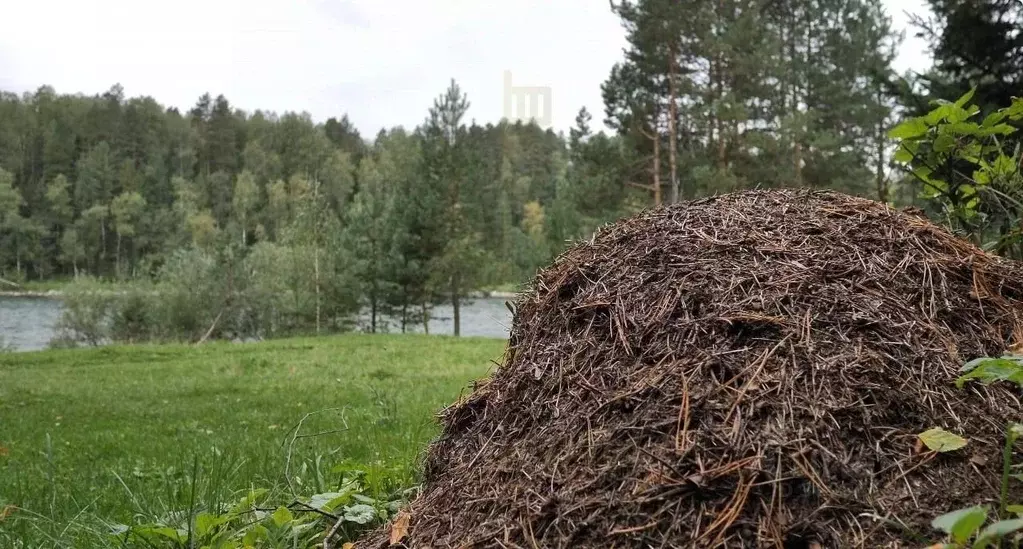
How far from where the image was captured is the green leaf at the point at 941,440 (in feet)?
4.88

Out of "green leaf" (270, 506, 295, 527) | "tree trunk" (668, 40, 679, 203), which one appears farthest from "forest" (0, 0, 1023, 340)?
"green leaf" (270, 506, 295, 527)

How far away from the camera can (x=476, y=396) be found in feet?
7.97

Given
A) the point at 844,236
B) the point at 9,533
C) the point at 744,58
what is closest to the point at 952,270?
the point at 844,236

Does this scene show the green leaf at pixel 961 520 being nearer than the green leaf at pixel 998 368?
Yes

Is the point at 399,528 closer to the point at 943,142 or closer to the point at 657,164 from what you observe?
the point at 943,142

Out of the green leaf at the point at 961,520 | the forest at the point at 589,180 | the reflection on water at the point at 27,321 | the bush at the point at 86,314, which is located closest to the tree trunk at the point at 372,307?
the forest at the point at 589,180

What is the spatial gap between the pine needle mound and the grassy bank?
3.47 ft

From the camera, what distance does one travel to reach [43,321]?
39.8 meters

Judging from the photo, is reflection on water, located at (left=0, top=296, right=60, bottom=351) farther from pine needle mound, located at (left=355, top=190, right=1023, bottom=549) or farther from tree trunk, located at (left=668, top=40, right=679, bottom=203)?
pine needle mound, located at (left=355, top=190, right=1023, bottom=549)

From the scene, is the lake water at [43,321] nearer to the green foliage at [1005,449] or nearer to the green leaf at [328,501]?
the green leaf at [328,501]

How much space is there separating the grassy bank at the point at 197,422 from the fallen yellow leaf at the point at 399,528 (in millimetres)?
660

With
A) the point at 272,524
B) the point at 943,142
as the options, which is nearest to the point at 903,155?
the point at 943,142

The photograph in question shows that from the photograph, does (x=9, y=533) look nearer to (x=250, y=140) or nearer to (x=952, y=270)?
(x=952, y=270)

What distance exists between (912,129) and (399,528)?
2.57 meters
